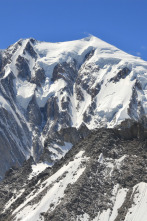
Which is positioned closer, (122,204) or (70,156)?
(122,204)

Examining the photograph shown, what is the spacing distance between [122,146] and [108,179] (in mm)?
12607

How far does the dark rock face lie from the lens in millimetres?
119500

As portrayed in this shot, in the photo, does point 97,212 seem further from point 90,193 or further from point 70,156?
point 70,156

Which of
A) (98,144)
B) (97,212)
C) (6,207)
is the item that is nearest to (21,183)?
(6,207)

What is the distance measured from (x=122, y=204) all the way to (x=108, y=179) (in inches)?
367

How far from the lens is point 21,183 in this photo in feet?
505

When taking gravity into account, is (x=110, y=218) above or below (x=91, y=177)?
below

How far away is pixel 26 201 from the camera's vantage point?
131 m

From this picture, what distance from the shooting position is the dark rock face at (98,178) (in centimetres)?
11950

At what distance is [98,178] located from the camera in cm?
12812

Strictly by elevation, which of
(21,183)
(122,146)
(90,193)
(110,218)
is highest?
(21,183)

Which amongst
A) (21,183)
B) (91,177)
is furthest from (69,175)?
(21,183)

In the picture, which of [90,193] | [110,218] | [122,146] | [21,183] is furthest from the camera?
[21,183]

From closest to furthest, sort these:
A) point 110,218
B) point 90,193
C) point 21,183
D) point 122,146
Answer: point 110,218 < point 90,193 < point 122,146 < point 21,183
